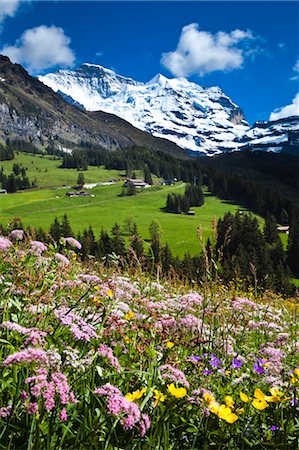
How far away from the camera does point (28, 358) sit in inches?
109

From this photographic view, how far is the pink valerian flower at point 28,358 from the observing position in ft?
9.00

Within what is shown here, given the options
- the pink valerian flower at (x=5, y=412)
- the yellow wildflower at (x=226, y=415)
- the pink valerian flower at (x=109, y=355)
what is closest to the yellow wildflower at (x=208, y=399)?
the yellow wildflower at (x=226, y=415)

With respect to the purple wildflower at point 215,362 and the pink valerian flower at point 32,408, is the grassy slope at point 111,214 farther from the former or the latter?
the pink valerian flower at point 32,408

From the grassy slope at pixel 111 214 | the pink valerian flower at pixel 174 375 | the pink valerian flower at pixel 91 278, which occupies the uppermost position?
the pink valerian flower at pixel 91 278

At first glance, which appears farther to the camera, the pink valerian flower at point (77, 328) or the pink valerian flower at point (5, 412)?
the pink valerian flower at point (77, 328)

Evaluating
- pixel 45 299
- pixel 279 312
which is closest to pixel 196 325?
pixel 45 299

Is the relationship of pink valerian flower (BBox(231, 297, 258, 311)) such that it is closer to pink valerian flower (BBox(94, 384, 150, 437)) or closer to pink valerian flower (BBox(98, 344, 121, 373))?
pink valerian flower (BBox(98, 344, 121, 373))

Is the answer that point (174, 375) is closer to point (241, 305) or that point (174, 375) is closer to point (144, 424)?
point (144, 424)

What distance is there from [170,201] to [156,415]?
7305 inches

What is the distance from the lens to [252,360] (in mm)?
5293

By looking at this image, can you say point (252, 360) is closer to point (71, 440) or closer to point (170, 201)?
point (71, 440)

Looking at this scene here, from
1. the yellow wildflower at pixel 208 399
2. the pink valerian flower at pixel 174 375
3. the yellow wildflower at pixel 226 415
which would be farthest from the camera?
the pink valerian flower at pixel 174 375

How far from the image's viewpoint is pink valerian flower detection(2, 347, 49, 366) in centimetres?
274

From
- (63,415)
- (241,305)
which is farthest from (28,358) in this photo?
(241,305)
